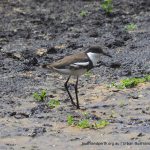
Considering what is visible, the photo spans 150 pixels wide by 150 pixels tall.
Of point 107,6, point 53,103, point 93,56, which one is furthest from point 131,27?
point 53,103

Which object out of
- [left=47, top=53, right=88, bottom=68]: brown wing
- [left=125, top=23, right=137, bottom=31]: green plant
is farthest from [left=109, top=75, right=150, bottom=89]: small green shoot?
[left=125, top=23, right=137, bottom=31]: green plant

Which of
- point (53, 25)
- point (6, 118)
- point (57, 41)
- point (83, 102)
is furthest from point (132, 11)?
point (6, 118)

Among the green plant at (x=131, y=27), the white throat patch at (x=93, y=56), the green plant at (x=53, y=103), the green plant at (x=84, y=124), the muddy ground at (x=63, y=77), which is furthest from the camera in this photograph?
the green plant at (x=131, y=27)

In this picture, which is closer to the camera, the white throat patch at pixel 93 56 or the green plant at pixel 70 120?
the green plant at pixel 70 120

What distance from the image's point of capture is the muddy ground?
30.6ft

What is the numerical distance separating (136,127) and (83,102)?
1.72m

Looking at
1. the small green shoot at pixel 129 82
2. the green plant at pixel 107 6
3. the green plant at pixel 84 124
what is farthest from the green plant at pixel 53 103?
the green plant at pixel 107 6

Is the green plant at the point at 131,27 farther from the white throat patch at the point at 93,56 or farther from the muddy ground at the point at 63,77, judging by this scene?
the white throat patch at the point at 93,56

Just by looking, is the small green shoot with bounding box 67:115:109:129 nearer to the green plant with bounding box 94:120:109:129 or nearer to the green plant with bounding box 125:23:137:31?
the green plant with bounding box 94:120:109:129

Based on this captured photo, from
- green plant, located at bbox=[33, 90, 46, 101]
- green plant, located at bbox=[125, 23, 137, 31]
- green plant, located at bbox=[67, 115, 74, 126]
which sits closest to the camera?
green plant, located at bbox=[67, 115, 74, 126]

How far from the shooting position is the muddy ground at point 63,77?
9.34m

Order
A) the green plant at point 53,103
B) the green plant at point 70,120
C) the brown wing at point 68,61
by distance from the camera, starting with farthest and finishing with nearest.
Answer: the green plant at point 53,103 < the brown wing at point 68,61 < the green plant at point 70,120

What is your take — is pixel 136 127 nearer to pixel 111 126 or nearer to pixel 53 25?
pixel 111 126

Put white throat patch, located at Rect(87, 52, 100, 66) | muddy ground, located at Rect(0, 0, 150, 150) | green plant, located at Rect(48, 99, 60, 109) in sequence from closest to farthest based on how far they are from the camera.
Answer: muddy ground, located at Rect(0, 0, 150, 150)
green plant, located at Rect(48, 99, 60, 109)
white throat patch, located at Rect(87, 52, 100, 66)
